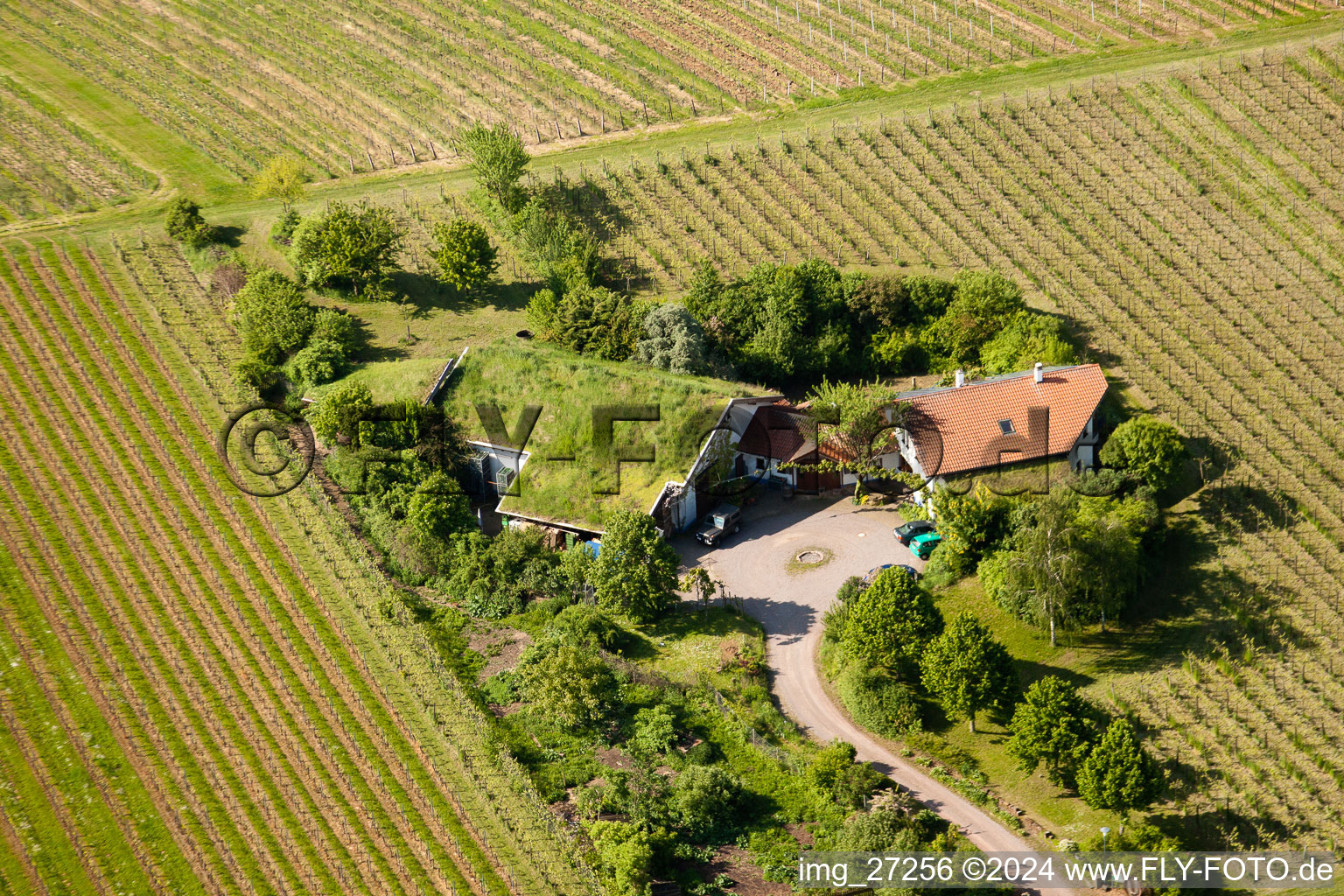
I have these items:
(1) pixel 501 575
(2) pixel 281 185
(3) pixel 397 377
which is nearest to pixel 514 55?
(2) pixel 281 185

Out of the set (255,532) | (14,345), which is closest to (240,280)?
(14,345)

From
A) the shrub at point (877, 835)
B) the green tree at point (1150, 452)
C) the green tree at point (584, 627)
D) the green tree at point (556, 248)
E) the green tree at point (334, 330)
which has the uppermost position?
the green tree at point (1150, 452)

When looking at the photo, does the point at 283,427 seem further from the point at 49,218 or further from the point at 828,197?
the point at 828,197

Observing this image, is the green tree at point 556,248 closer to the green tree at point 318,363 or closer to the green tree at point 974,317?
the green tree at point 318,363

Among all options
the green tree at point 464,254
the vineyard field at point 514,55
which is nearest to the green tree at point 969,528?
the green tree at point 464,254

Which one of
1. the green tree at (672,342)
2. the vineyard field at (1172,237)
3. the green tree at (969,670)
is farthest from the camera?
the green tree at (672,342)
